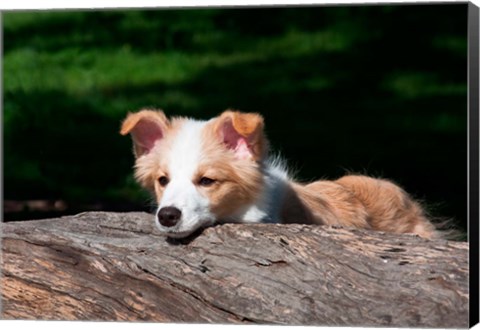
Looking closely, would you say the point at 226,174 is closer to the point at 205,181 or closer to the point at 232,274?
the point at 205,181

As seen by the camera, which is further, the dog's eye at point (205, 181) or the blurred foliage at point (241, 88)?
the blurred foliage at point (241, 88)

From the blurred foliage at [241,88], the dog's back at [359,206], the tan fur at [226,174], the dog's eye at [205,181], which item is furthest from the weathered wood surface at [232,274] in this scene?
the blurred foliage at [241,88]

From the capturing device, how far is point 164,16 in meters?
7.85

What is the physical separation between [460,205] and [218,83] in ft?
7.17

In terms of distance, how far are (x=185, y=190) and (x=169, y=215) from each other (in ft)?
0.42

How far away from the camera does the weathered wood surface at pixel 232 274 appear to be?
486cm

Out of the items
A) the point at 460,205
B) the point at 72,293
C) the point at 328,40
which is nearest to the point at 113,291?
the point at 72,293

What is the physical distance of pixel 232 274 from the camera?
5.12m

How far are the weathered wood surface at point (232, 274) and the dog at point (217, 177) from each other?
0.50 feet

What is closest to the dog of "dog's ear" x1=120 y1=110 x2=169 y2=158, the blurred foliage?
"dog's ear" x1=120 y1=110 x2=169 y2=158

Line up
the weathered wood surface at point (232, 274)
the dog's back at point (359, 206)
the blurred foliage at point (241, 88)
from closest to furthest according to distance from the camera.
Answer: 1. the weathered wood surface at point (232, 274)
2. the dog's back at point (359, 206)
3. the blurred foliage at point (241, 88)

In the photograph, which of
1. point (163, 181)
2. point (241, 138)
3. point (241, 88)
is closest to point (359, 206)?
point (241, 138)

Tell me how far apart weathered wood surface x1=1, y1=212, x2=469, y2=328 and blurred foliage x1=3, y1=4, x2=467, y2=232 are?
187 centimetres

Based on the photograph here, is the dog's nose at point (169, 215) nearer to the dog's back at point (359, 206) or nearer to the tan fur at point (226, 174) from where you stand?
the tan fur at point (226, 174)
